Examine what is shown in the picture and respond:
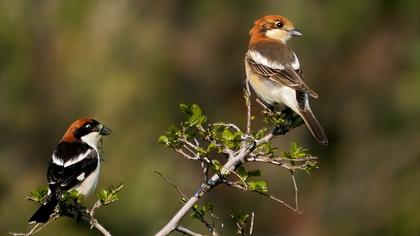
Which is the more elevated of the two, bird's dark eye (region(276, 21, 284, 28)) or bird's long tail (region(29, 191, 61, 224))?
bird's dark eye (region(276, 21, 284, 28))

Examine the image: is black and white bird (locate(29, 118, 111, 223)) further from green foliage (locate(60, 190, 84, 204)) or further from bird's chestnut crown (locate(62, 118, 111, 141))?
green foliage (locate(60, 190, 84, 204))

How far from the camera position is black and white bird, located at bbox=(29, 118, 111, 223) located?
6.37m

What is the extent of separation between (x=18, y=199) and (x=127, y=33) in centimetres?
401

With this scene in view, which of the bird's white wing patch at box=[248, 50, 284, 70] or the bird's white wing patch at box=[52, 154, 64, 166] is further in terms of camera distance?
the bird's white wing patch at box=[248, 50, 284, 70]

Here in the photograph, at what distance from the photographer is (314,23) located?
1573 cm

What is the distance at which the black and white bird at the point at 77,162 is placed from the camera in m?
6.37

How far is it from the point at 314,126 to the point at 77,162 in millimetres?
1828

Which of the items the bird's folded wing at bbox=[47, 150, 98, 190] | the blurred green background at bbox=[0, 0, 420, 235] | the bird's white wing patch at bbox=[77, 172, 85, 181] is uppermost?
the bird's folded wing at bbox=[47, 150, 98, 190]

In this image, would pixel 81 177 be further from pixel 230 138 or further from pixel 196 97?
pixel 196 97

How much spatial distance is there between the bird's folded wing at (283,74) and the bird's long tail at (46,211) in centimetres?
212

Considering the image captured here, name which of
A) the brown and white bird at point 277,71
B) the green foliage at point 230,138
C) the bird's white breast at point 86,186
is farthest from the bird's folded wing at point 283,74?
the green foliage at point 230,138

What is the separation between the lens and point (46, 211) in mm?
5742

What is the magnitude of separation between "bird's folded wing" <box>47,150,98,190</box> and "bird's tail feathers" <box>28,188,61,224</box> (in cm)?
43

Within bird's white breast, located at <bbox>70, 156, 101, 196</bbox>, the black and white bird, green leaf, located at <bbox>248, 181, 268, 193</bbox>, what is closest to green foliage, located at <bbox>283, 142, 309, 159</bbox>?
green leaf, located at <bbox>248, 181, 268, 193</bbox>
